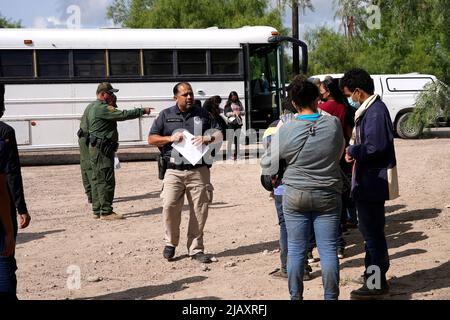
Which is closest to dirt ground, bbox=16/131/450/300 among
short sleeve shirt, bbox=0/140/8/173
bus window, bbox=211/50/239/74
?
short sleeve shirt, bbox=0/140/8/173

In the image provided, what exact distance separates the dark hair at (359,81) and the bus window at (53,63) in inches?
474

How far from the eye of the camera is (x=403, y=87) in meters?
21.2

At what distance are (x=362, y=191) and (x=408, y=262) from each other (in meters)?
1.59

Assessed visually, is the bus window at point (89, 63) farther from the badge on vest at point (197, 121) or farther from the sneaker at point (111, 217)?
the badge on vest at point (197, 121)

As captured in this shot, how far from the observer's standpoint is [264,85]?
18.7 metres

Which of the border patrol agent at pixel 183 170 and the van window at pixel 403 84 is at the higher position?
the van window at pixel 403 84

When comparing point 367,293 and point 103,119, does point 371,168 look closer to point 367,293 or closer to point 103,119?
point 367,293

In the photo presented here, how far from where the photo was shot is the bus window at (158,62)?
1756cm

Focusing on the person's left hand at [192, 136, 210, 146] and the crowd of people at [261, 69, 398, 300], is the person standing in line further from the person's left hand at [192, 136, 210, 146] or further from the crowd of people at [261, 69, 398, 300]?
the person's left hand at [192, 136, 210, 146]

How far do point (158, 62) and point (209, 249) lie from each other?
33.0ft

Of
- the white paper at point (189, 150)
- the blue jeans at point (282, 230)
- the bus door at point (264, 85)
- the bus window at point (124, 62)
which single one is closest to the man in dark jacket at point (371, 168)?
the blue jeans at point (282, 230)

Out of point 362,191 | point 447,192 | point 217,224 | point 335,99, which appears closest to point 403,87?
point 447,192

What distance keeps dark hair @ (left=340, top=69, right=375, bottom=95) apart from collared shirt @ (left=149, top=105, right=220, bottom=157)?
6.28ft
